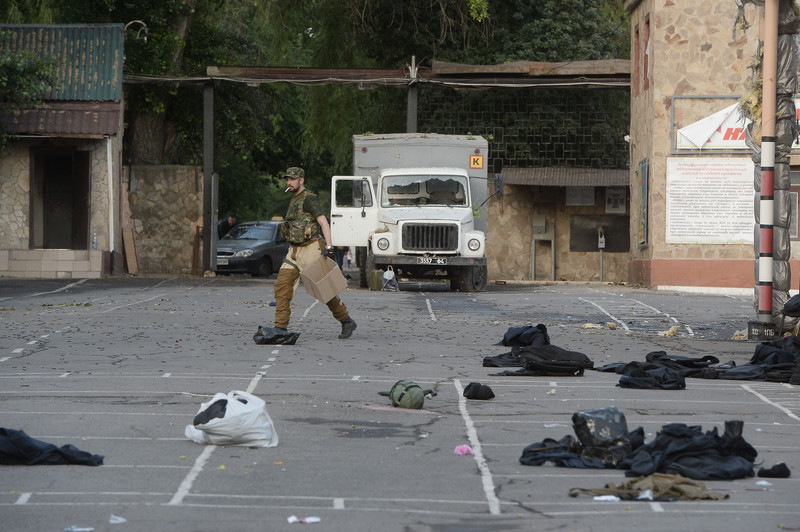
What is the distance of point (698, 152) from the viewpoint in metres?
29.4

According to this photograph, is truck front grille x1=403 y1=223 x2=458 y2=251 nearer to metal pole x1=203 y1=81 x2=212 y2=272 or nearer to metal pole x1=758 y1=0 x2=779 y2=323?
metal pole x1=203 y1=81 x2=212 y2=272

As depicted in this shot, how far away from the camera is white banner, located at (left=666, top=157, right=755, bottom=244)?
29062 millimetres

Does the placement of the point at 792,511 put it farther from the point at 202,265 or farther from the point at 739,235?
the point at 202,265

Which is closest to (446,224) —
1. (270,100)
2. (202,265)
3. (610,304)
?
(610,304)

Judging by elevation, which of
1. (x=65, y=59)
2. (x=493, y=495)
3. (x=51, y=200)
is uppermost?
(x=65, y=59)

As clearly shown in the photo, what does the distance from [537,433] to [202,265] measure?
25.7m

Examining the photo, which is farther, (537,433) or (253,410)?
(537,433)

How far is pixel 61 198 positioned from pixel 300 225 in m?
19.1

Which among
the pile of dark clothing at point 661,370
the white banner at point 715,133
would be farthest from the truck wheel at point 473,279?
the pile of dark clothing at point 661,370

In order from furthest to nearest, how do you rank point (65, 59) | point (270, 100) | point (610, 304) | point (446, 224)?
1. point (270, 100)
2. point (65, 59)
3. point (446, 224)
4. point (610, 304)

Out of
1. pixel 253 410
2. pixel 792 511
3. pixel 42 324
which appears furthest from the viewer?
pixel 42 324

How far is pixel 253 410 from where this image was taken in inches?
324

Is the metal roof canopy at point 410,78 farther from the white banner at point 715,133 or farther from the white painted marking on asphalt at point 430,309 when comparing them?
the white painted marking on asphalt at point 430,309

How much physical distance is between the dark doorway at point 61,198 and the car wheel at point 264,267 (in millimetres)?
6550
